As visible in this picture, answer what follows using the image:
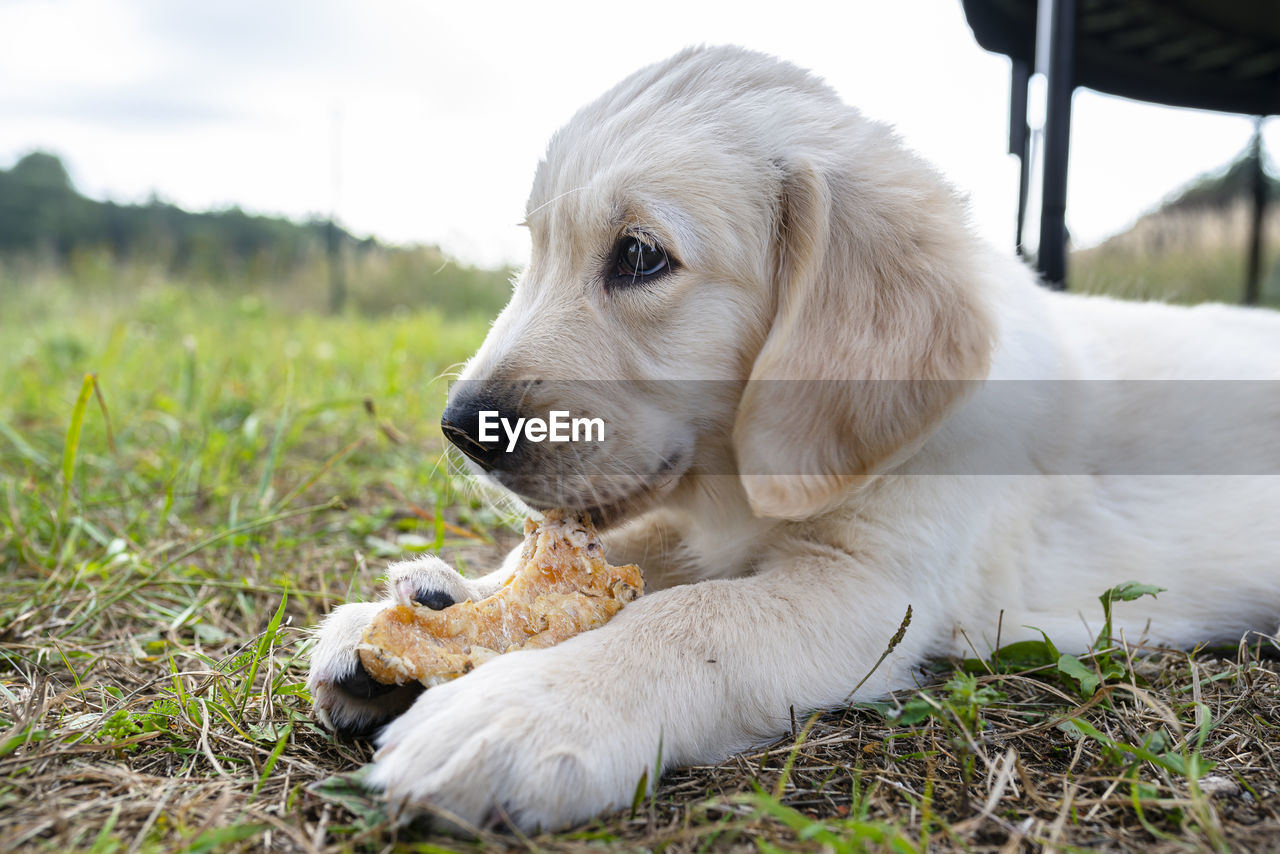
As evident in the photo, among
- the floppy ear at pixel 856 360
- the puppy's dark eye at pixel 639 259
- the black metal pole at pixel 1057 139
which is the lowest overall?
the floppy ear at pixel 856 360

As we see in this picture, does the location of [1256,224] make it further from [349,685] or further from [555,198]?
[349,685]

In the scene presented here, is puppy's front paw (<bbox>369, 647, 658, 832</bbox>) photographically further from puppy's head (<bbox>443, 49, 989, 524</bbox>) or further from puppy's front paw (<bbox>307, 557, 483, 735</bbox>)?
puppy's head (<bbox>443, 49, 989, 524</bbox>)

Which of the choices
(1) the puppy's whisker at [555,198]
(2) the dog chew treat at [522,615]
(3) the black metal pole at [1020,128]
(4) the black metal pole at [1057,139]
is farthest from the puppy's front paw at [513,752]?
(3) the black metal pole at [1020,128]

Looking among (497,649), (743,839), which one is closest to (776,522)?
(497,649)

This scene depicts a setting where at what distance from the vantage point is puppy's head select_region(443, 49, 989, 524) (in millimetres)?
1849

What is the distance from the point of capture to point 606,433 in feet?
6.11

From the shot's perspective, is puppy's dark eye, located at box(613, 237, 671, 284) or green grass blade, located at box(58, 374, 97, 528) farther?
green grass blade, located at box(58, 374, 97, 528)

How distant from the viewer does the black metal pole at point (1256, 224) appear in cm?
905

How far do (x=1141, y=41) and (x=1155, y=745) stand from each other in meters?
4.70

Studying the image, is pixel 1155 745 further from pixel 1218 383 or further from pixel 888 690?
pixel 1218 383

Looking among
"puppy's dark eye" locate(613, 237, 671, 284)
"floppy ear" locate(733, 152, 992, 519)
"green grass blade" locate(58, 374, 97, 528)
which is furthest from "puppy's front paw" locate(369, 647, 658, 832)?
"green grass blade" locate(58, 374, 97, 528)

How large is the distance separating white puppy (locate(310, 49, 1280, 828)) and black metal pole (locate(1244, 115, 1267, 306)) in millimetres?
8374

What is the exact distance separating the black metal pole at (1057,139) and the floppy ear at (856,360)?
7.43ft

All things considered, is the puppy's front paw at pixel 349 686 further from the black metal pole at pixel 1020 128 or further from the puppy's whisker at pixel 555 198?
the black metal pole at pixel 1020 128
